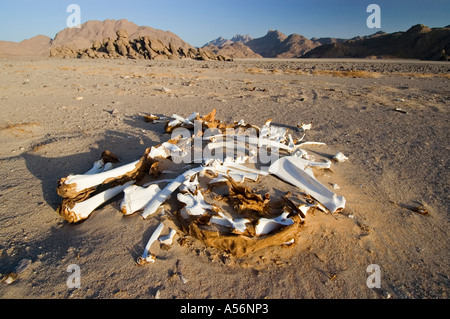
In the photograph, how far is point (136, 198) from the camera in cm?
181

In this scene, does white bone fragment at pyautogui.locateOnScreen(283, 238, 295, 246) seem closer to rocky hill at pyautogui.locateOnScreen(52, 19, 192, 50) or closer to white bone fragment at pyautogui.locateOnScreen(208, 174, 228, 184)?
white bone fragment at pyautogui.locateOnScreen(208, 174, 228, 184)

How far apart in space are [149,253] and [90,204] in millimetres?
718

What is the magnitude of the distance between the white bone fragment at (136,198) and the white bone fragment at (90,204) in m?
0.21

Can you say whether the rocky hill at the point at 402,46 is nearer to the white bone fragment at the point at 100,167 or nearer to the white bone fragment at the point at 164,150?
the white bone fragment at the point at 164,150

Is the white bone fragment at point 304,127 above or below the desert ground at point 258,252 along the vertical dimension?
above

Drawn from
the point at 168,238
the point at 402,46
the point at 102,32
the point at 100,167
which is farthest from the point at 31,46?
the point at 168,238

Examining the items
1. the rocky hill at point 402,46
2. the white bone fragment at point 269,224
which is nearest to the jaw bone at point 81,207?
the white bone fragment at point 269,224

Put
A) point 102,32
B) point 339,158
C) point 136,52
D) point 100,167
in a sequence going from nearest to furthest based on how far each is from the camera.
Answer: point 100,167, point 339,158, point 136,52, point 102,32

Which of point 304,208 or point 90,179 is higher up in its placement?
point 90,179

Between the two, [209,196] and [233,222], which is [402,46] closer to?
[209,196]

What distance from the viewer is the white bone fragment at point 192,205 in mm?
1659

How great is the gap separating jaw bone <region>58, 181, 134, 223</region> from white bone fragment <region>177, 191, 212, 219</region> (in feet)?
2.19

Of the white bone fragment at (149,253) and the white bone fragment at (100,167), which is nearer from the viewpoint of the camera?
the white bone fragment at (149,253)
